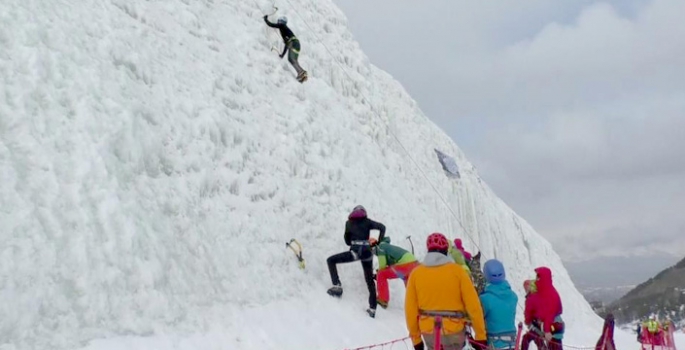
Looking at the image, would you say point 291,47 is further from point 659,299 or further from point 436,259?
point 659,299

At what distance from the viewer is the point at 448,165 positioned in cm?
2028

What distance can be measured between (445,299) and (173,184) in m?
4.27

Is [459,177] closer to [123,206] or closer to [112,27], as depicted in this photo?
[112,27]

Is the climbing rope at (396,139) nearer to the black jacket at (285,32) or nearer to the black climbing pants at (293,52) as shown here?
the black jacket at (285,32)

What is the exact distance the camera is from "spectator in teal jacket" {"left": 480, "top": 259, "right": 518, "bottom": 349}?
6.41m

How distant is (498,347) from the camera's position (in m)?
6.39

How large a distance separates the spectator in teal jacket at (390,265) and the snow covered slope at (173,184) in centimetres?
43

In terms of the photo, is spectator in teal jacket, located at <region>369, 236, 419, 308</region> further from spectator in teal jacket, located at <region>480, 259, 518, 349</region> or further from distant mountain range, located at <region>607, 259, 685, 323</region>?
distant mountain range, located at <region>607, 259, 685, 323</region>

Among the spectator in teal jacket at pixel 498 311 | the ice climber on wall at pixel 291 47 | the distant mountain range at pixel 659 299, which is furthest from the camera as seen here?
the distant mountain range at pixel 659 299

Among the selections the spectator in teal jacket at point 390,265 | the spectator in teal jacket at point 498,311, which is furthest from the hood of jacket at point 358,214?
the spectator in teal jacket at point 498,311

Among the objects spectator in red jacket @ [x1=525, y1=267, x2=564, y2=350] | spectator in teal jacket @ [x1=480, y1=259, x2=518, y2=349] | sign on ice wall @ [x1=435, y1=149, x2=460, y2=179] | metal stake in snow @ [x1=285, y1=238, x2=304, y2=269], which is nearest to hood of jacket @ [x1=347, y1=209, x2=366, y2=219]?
metal stake in snow @ [x1=285, y1=238, x2=304, y2=269]

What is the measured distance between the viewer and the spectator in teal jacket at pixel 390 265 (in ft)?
32.0

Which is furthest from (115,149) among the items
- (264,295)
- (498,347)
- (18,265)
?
(498,347)

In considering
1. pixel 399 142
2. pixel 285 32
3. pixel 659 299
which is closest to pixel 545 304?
pixel 285 32
